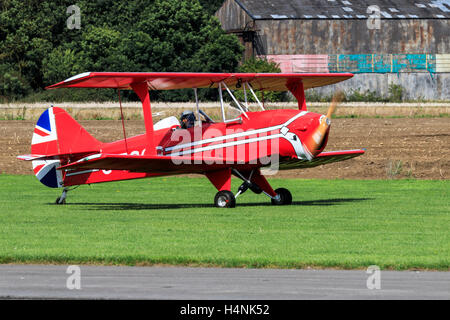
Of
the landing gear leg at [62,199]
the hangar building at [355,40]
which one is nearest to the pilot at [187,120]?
the landing gear leg at [62,199]

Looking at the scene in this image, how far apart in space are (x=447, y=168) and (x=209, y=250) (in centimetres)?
2129

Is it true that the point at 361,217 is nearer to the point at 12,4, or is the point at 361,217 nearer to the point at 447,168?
the point at 447,168

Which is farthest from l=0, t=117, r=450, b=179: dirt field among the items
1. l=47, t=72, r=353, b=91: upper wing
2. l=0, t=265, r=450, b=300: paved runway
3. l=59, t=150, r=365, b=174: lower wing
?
l=0, t=265, r=450, b=300: paved runway

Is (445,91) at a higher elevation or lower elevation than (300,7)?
lower

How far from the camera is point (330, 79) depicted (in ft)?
77.7

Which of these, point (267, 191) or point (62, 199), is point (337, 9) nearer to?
point (267, 191)

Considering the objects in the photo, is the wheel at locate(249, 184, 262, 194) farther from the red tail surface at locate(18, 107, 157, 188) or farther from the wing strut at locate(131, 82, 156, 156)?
the red tail surface at locate(18, 107, 157, 188)

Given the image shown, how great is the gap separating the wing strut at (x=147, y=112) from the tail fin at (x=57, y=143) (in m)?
1.91

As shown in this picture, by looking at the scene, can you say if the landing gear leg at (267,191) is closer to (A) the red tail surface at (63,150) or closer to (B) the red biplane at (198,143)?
(B) the red biplane at (198,143)

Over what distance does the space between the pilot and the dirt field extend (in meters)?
12.7

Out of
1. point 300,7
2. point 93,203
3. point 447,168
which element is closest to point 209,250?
point 93,203

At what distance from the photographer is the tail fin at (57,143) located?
2258 cm

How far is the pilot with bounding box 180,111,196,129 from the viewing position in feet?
69.9
